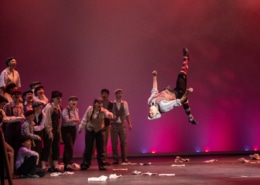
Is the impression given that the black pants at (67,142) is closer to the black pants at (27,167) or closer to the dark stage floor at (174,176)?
the dark stage floor at (174,176)

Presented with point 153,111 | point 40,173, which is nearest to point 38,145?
point 40,173

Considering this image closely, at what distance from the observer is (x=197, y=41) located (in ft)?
35.8

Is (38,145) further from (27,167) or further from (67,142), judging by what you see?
(67,142)

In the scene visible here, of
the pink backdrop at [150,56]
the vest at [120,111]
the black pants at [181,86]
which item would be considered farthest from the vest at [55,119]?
the pink backdrop at [150,56]

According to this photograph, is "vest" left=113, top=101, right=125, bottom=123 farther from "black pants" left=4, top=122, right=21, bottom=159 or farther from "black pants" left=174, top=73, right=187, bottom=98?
"black pants" left=4, top=122, right=21, bottom=159

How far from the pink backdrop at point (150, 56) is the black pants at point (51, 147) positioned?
109 inches

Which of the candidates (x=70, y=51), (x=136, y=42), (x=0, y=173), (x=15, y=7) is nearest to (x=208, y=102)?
(x=136, y=42)

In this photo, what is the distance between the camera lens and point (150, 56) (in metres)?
10.7

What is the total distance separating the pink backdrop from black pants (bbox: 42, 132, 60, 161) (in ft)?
9.10

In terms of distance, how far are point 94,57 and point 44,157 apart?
379 centimetres

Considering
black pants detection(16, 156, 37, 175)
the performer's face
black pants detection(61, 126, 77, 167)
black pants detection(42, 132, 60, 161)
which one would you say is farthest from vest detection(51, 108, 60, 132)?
the performer's face

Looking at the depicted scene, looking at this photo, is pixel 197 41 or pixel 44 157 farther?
pixel 197 41

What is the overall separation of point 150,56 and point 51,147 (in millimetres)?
3998

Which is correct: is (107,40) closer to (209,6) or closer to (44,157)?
(209,6)
